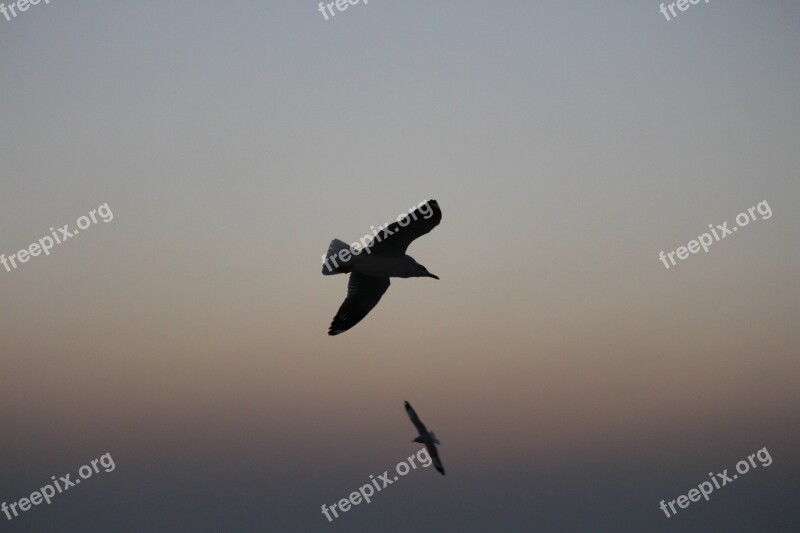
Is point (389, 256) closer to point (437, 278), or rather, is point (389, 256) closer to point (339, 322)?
point (437, 278)

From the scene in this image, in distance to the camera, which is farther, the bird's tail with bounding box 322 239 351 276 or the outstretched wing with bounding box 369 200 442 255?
the bird's tail with bounding box 322 239 351 276

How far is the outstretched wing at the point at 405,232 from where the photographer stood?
52.8 feet

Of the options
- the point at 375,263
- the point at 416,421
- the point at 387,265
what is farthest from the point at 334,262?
the point at 416,421

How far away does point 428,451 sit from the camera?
18.2m

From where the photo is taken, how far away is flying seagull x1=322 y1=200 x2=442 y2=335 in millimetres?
16333

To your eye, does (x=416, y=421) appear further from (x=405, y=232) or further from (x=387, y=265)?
(x=405, y=232)

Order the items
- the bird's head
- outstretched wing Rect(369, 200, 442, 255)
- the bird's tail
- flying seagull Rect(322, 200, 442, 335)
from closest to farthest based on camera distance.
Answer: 1. outstretched wing Rect(369, 200, 442, 255)
2. flying seagull Rect(322, 200, 442, 335)
3. the bird's tail
4. the bird's head

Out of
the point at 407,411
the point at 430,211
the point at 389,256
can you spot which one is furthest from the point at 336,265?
the point at 407,411

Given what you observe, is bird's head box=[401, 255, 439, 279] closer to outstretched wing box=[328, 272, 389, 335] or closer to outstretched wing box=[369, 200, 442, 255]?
outstretched wing box=[369, 200, 442, 255]

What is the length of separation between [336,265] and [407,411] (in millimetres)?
3323

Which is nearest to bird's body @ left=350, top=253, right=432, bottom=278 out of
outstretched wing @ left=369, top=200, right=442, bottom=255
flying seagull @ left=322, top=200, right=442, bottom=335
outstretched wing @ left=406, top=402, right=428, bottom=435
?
flying seagull @ left=322, top=200, right=442, bottom=335

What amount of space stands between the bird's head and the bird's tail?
1066mm

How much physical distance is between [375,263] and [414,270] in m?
0.71

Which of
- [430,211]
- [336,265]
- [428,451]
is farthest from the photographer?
[428,451]
